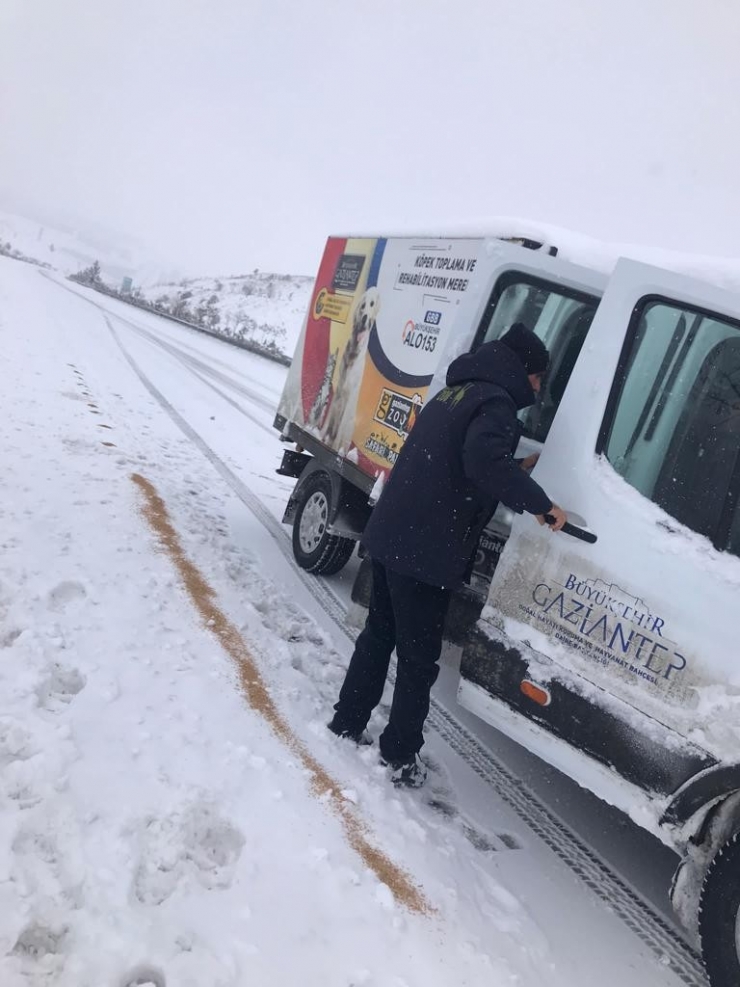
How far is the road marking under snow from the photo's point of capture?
2.59 meters

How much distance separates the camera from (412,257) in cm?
463

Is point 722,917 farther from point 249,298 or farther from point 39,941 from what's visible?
point 249,298

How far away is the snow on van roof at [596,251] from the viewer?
2.82 m

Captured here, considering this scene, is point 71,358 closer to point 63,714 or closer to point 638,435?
point 63,714

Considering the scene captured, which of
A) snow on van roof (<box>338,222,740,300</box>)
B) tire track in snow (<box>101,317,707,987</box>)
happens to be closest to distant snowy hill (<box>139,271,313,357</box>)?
snow on van roof (<box>338,222,740,300</box>)

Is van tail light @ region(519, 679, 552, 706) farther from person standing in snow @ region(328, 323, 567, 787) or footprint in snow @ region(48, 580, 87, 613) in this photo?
footprint in snow @ region(48, 580, 87, 613)

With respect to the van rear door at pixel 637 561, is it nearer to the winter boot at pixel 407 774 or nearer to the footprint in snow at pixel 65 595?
the winter boot at pixel 407 774

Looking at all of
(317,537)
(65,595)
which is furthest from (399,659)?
(317,537)

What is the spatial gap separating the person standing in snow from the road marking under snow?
15.1 inches

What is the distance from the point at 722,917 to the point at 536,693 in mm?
941

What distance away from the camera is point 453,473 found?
3.01 meters

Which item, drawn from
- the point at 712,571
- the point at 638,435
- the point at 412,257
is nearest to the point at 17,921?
the point at 712,571

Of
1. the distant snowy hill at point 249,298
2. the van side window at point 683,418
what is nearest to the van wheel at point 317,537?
the van side window at point 683,418

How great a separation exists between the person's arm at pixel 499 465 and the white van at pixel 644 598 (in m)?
0.23
